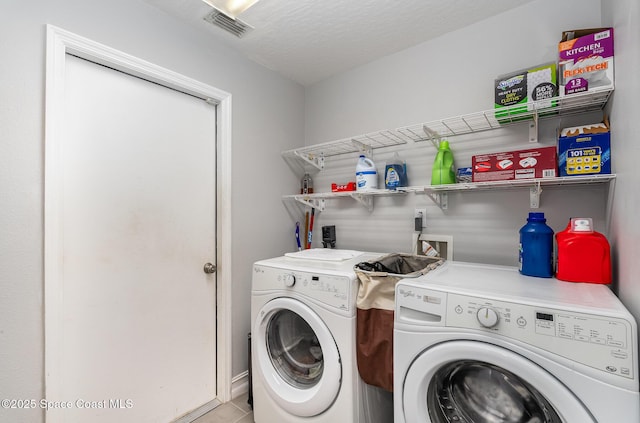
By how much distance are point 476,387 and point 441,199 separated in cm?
106

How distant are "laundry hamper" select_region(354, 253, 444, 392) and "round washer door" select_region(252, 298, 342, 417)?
127 millimetres

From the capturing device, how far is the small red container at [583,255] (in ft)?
3.56

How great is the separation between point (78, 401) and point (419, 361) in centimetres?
162

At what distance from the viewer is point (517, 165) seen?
139 cm

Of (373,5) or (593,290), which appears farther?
(373,5)

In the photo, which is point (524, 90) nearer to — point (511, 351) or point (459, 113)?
point (459, 113)

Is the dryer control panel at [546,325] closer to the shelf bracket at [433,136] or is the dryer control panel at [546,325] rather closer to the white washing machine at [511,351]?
the white washing machine at [511,351]

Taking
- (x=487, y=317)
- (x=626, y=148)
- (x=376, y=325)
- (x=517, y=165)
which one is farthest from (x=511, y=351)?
(x=517, y=165)

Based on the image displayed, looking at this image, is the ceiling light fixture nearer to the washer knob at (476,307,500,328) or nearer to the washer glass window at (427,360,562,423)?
the washer knob at (476,307,500,328)

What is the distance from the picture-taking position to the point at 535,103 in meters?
1.30

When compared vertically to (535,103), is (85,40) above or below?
above

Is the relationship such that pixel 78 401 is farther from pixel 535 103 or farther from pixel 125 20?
pixel 535 103

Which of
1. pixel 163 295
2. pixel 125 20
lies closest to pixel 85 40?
pixel 125 20

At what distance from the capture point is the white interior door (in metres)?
1.35
